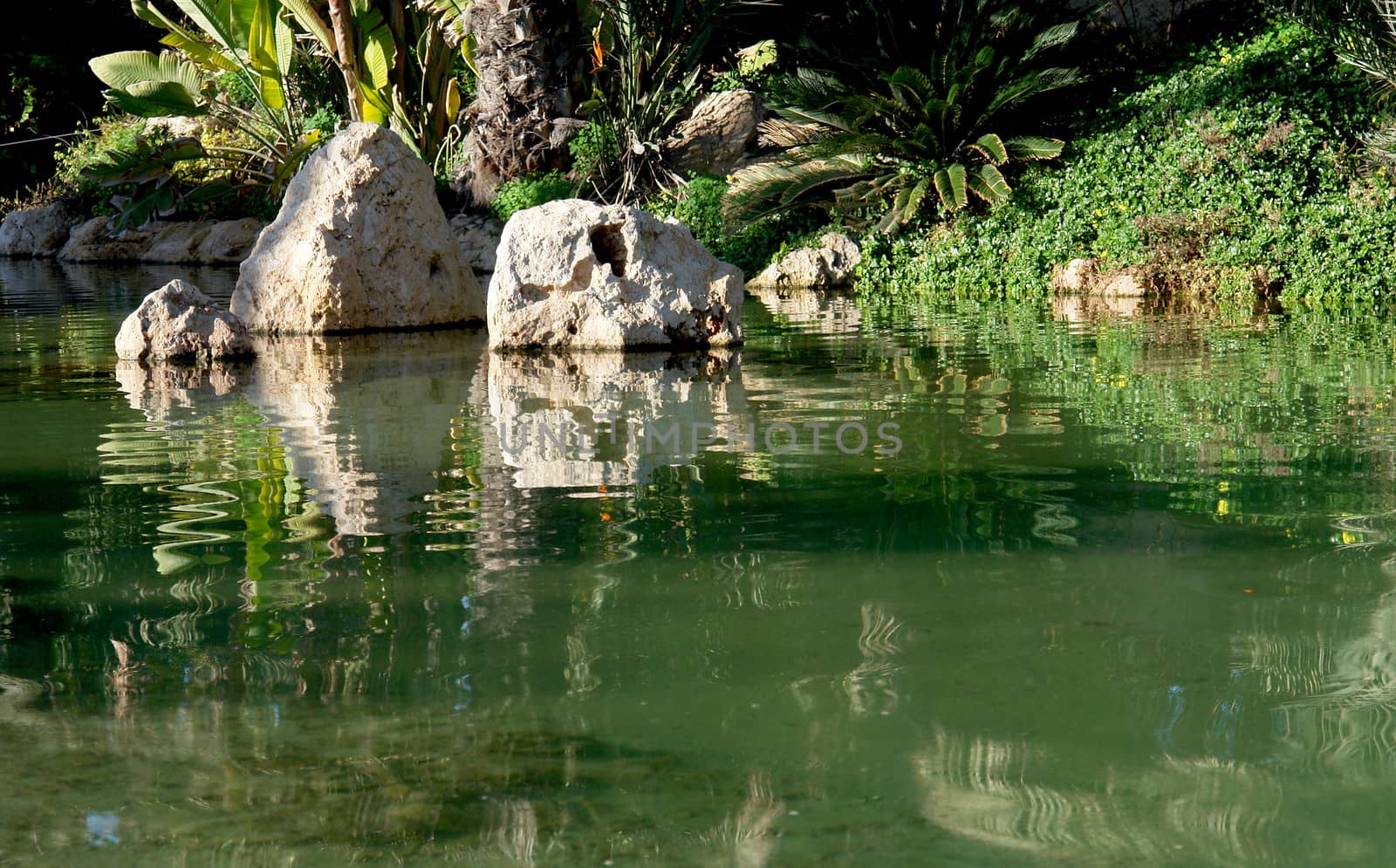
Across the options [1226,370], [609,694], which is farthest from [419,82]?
[609,694]

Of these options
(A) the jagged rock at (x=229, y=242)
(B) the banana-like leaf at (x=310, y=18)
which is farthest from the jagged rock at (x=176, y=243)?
(B) the banana-like leaf at (x=310, y=18)

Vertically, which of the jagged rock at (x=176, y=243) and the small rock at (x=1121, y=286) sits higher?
the jagged rock at (x=176, y=243)

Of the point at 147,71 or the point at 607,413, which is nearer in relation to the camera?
the point at 607,413

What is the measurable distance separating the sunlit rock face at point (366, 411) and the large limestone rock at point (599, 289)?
1.96ft

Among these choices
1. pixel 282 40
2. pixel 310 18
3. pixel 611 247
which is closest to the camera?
pixel 611 247

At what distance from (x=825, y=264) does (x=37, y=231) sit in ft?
63.3

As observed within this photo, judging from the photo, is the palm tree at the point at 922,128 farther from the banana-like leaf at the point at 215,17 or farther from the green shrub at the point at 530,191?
the banana-like leaf at the point at 215,17

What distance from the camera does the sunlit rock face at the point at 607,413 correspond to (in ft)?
21.5

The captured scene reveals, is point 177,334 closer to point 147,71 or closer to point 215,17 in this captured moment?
point 215,17

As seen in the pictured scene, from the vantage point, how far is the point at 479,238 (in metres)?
21.1

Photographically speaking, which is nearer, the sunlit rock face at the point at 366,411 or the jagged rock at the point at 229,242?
the sunlit rock face at the point at 366,411

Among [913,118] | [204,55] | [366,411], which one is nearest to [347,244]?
[366,411]

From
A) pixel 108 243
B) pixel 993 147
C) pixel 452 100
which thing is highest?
pixel 452 100

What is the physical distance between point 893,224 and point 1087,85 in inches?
130
